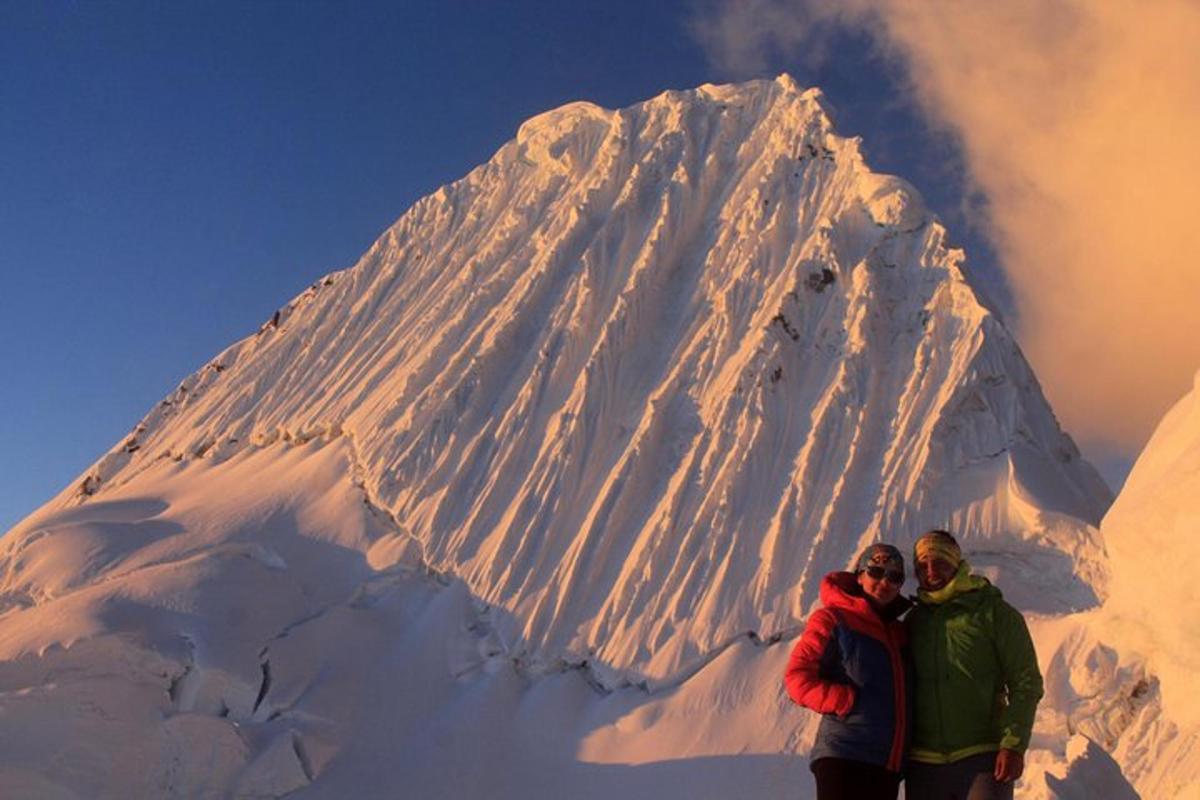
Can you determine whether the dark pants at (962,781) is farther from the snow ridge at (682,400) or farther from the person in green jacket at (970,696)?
the snow ridge at (682,400)

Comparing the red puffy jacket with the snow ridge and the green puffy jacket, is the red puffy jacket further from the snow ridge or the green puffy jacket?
the snow ridge

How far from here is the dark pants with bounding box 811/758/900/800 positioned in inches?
170

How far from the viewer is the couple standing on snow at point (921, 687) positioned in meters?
4.36

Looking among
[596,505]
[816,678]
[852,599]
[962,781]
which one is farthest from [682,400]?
[962,781]

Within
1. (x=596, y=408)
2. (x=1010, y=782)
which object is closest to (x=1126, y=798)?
(x=1010, y=782)

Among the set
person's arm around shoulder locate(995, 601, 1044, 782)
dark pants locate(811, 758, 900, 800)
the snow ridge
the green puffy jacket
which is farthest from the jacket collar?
the snow ridge

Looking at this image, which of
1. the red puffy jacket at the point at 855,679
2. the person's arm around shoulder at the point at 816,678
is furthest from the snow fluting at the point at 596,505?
the person's arm around shoulder at the point at 816,678

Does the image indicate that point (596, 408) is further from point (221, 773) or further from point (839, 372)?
point (221, 773)

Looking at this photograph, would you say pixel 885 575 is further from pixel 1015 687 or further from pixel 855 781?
pixel 855 781

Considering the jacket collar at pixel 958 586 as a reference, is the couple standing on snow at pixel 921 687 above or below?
below

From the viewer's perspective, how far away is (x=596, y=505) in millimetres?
12375

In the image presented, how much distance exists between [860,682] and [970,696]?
1.48 feet

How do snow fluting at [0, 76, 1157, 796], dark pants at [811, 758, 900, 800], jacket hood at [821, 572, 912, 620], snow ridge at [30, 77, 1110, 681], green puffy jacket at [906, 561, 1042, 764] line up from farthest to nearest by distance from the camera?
snow ridge at [30, 77, 1110, 681]
snow fluting at [0, 76, 1157, 796]
jacket hood at [821, 572, 912, 620]
green puffy jacket at [906, 561, 1042, 764]
dark pants at [811, 758, 900, 800]

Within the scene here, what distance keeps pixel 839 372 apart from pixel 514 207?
675 centimetres
